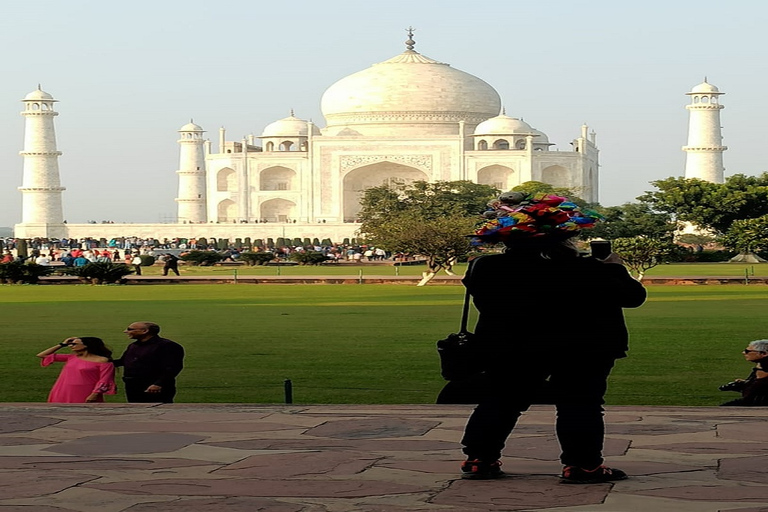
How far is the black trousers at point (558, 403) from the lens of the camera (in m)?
3.57

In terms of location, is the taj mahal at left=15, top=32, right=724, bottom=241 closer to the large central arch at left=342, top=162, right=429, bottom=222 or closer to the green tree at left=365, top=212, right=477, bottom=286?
the large central arch at left=342, top=162, right=429, bottom=222

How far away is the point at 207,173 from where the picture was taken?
51625 millimetres

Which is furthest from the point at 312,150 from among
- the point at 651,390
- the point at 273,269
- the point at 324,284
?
the point at 651,390

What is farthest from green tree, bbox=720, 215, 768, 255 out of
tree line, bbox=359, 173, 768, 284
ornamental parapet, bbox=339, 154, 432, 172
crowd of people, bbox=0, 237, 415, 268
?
ornamental parapet, bbox=339, 154, 432, 172

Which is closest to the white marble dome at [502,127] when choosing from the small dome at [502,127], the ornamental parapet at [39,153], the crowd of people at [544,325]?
the small dome at [502,127]

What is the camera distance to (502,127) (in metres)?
49.2

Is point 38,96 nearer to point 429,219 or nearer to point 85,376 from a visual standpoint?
point 429,219

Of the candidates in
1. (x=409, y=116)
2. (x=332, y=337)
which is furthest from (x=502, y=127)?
(x=332, y=337)

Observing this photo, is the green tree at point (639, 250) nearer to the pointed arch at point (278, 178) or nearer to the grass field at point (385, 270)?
the grass field at point (385, 270)

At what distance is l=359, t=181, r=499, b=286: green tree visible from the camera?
2102 cm

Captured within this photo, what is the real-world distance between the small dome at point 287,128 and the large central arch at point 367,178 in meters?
2.74

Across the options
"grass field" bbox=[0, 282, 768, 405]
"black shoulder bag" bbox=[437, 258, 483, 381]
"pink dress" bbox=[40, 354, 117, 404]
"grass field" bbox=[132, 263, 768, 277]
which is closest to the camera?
"black shoulder bag" bbox=[437, 258, 483, 381]

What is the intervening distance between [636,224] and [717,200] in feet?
12.3

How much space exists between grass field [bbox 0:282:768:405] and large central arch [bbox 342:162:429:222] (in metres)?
32.0
